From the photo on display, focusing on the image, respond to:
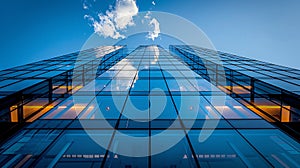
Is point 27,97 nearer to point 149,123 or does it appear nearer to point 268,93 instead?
point 149,123

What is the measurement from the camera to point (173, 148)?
7.75 metres

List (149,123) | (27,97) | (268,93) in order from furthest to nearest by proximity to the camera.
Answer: (268,93) → (27,97) → (149,123)

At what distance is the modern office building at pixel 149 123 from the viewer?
7.11 metres

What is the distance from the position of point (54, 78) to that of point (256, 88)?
14.2 m

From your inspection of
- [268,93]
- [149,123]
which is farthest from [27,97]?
[268,93]

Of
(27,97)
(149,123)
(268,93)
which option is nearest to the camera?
(149,123)

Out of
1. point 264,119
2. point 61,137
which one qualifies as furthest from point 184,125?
point 61,137

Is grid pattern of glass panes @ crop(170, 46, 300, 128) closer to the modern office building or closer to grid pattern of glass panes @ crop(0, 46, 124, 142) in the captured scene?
the modern office building

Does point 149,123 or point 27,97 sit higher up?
point 27,97

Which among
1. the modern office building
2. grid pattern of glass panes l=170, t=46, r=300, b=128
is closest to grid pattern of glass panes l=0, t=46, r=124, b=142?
the modern office building

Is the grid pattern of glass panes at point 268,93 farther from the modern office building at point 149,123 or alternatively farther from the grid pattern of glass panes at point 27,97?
the grid pattern of glass panes at point 27,97

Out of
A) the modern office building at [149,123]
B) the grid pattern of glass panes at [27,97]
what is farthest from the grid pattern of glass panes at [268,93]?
the grid pattern of glass panes at [27,97]

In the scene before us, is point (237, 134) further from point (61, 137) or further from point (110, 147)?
point (61, 137)

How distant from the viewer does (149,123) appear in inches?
362
